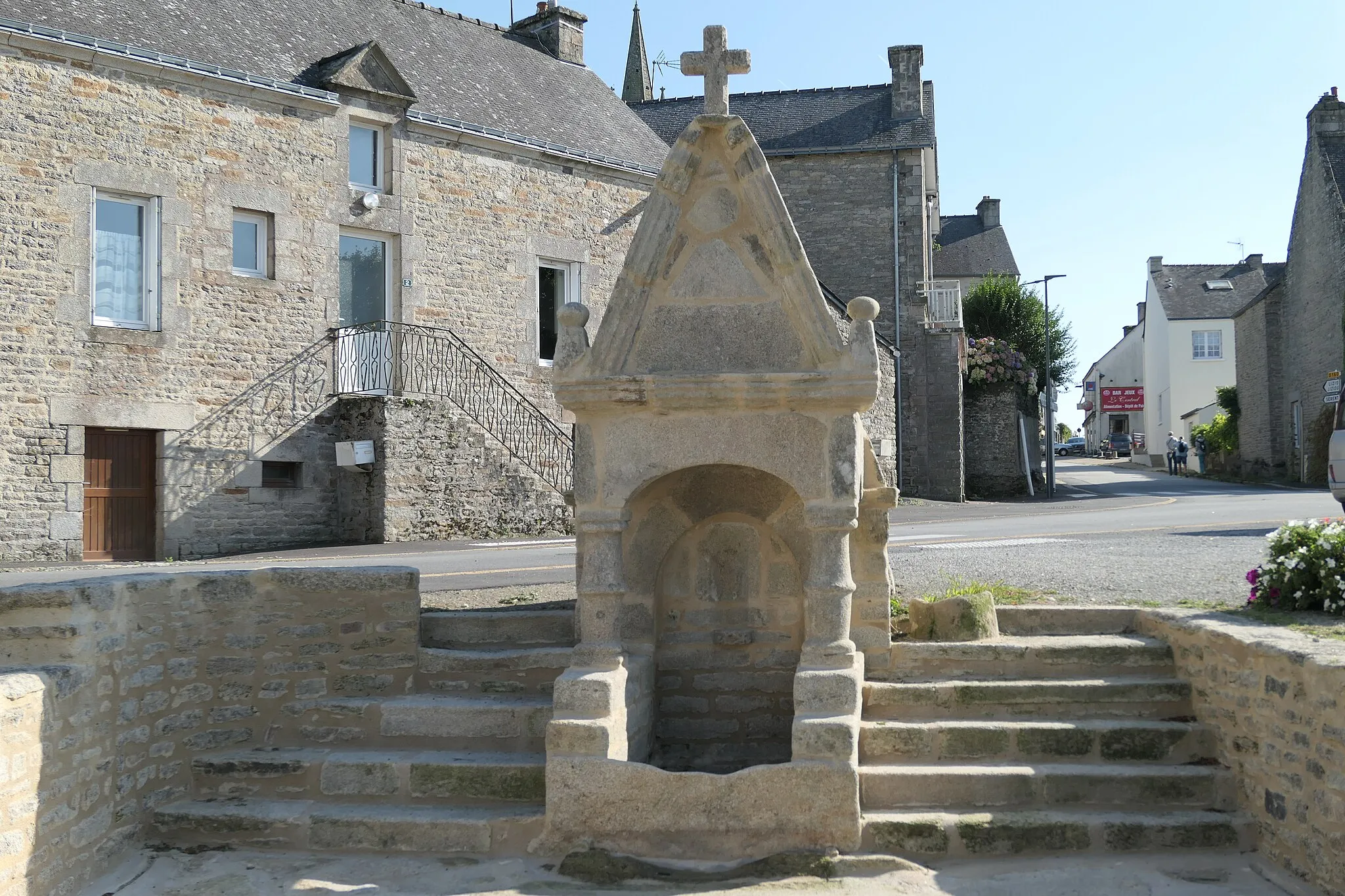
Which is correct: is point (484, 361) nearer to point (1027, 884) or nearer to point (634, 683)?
point (634, 683)

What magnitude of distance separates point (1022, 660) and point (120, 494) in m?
12.8

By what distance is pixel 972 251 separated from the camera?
50.5 meters

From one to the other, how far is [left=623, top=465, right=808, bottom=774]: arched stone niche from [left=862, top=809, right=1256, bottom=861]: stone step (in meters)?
1.24

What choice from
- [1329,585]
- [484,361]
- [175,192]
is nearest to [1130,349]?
[484,361]

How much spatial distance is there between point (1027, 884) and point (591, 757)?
1955mm

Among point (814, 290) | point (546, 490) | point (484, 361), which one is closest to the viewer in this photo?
point (814, 290)

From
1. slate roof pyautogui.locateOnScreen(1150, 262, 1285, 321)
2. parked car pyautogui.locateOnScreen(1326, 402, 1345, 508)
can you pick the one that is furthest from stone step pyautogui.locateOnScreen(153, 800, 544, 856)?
slate roof pyautogui.locateOnScreen(1150, 262, 1285, 321)

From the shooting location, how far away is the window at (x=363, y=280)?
715 inches

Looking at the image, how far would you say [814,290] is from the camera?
5883 millimetres

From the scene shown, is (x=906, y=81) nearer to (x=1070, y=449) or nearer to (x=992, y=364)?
(x=992, y=364)

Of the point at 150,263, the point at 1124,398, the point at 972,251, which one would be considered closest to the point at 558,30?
the point at 150,263

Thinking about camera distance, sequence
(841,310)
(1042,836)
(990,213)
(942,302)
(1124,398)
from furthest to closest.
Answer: (1124,398) → (990,213) → (942,302) → (841,310) → (1042,836)

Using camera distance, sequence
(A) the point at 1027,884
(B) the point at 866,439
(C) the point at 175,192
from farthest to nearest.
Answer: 1. (C) the point at 175,192
2. (B) the point at 866,439
3. (A) the point at 1027,884

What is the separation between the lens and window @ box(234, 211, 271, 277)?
54.7ft
